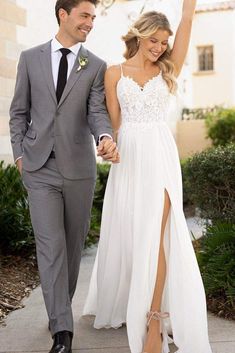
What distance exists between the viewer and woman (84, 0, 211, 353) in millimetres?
3824

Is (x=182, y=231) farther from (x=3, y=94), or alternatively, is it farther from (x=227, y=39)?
(x=227, y=39)

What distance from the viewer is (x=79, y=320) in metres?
4.64

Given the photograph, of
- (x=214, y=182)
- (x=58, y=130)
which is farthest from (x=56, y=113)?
(x=214, y=182)

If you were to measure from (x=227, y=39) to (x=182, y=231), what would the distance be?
2340 cm

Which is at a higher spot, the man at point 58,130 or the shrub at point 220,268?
the man at point 58,130

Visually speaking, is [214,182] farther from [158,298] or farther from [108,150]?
[108,150]

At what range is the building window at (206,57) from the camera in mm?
26969

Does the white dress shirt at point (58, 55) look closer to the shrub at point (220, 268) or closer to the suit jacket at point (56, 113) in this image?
the suit jacket at point (56, 113)

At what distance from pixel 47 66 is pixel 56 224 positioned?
103 centimetres

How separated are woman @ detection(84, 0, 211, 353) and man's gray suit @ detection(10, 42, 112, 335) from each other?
18 centimetres

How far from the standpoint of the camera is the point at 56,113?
3.96 metres

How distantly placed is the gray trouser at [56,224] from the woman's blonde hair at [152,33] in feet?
2.88

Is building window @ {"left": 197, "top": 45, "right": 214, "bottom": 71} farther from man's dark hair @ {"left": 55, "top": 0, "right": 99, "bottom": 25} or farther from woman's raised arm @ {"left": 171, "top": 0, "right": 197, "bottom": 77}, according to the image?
man's dark hair @ {"left": 55, "top": 0, "right": 99, "bottom": 25}

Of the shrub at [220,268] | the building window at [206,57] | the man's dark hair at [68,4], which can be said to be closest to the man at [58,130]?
the man's dark hair at [68,4]
